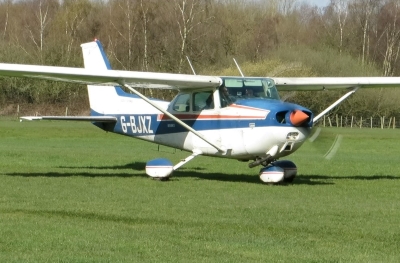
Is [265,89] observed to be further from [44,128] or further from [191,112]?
[44,128]

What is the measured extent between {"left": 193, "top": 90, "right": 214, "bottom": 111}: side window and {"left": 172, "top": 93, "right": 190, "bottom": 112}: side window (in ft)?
0.65

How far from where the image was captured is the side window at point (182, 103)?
57.7ft

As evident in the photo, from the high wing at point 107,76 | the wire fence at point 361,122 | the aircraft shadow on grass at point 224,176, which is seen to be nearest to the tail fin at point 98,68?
the aircraft shadow on grass at point 224,176

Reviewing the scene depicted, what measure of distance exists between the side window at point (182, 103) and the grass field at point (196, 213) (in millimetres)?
1351

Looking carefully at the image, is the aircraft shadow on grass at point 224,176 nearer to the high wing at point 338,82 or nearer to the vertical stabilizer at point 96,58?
the high wing at point 338,82

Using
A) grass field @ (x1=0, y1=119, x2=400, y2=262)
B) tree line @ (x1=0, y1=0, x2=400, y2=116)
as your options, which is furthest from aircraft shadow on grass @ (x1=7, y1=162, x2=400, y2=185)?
tree line @ (x1=0, y1=0, x2=400, y2=116)

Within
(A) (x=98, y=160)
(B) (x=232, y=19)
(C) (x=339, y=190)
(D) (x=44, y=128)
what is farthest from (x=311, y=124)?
(B) (x=232, y=19)

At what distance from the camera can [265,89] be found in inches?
656

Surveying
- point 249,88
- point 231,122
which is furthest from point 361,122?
point 231,122

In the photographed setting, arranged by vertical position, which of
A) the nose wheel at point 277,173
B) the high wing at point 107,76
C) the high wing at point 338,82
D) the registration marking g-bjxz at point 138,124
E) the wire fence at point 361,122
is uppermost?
the high wing at point 107,76

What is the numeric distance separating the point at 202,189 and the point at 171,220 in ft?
13.7

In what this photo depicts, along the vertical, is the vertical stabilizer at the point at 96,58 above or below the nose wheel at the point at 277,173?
above

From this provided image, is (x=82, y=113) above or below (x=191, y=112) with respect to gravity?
below

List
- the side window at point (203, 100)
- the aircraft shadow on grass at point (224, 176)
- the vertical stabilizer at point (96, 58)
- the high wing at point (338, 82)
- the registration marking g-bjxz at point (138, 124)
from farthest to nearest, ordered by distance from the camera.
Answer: the vertical stabilizer at point (96, 58) < the registration marking g-bjxz at point (138, 124) < the high wing at point (338, 82) < the aircraft shadow on grass at point (224, 176) < the side window at point (203, 100)
